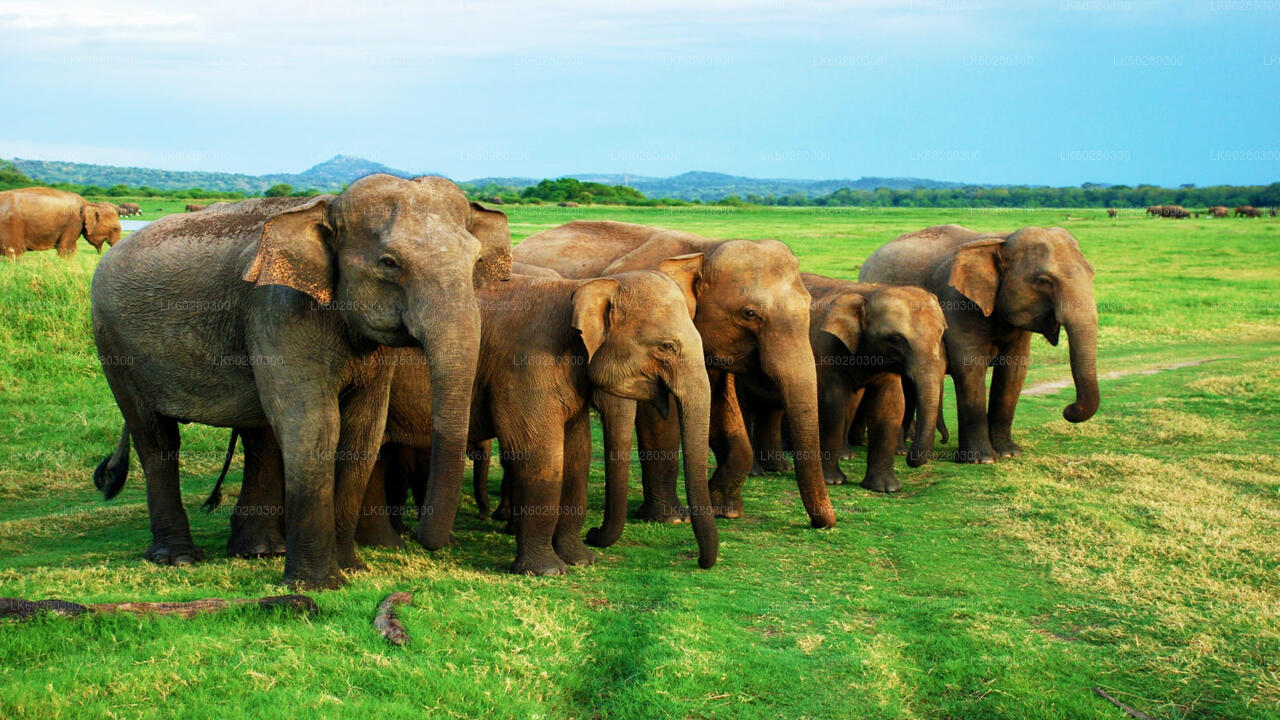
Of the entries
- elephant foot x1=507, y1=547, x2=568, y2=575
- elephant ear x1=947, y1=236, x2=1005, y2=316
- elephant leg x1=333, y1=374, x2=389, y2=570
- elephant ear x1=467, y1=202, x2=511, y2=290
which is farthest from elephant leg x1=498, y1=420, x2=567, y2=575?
elephant ear x1=947, y1=236, x2=1005, y2=316

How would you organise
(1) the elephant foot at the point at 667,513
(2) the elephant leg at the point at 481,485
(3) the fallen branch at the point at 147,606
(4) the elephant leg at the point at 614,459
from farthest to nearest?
(2) the elephant leg at the point at 481,485
(1) the elephant foot at the point at 667,513
(4) the elephant leg at the point at 614,459
(3) the fallen branch at the point at 147,606

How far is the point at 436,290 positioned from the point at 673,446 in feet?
12.8

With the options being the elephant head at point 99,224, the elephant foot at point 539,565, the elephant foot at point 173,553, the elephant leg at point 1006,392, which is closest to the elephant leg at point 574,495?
the elephant foot at point 539,565

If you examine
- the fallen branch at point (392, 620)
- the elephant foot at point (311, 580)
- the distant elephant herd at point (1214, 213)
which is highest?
the distant elephant herd at point (1214, 213)

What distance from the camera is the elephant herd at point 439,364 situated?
23.9 feet

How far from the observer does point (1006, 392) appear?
14.0m

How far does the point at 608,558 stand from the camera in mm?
9234

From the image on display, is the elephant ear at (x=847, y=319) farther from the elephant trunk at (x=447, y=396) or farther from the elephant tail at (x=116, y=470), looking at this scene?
the elephant tail at (x=116, y=470)

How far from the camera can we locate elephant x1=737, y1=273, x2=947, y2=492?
11.9 m

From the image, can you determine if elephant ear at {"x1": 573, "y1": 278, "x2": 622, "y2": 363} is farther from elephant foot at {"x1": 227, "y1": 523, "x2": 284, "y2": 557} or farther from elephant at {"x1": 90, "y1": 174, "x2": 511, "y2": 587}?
elephant foot at {"x1": 227, "y1": 523, "x2": 284, "y2": 557}

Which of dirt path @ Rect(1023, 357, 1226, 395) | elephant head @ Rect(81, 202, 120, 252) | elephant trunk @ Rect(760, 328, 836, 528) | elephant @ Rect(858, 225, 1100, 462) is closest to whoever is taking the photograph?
elephant trunk @ Rect(760, 328, 836, 528)

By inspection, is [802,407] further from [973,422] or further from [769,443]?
[973,422]

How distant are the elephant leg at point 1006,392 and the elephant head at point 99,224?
74.6 feet

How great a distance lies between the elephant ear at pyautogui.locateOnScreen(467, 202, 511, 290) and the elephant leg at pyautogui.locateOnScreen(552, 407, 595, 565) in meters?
1.35
